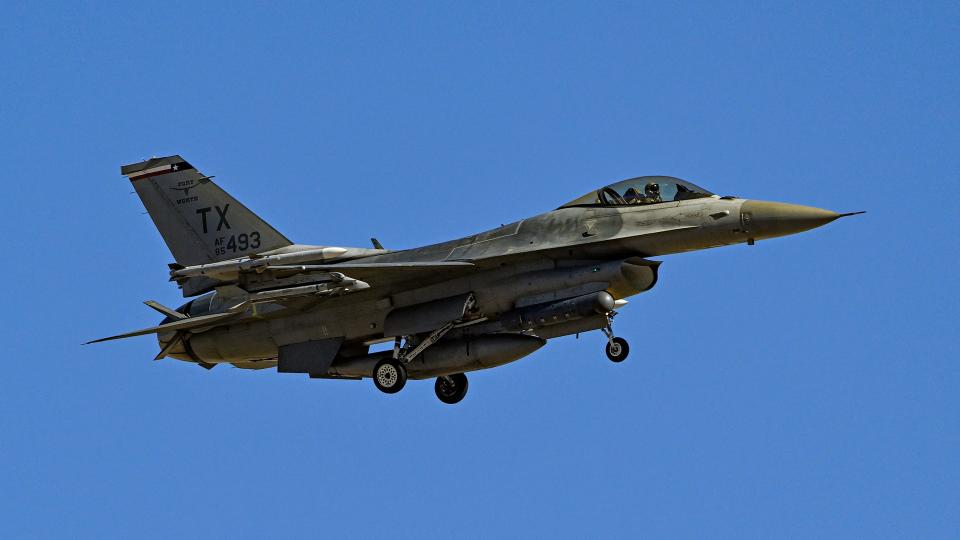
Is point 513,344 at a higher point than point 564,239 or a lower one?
lower

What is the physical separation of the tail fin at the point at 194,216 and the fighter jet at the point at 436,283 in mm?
25

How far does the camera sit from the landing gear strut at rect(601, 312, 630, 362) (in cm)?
2277

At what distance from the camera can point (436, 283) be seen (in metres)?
24.2

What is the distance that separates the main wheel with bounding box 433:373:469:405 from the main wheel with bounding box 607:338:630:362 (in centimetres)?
378

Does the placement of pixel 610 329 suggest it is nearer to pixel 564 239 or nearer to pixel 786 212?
pixel 564 239

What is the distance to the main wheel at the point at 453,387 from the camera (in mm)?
25781

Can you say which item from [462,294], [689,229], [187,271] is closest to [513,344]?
[462,294]

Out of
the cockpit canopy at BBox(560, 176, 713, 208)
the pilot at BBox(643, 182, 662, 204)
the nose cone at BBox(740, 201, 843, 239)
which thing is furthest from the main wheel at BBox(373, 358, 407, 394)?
the nose cone at BBox(740, 201, 843, 239)

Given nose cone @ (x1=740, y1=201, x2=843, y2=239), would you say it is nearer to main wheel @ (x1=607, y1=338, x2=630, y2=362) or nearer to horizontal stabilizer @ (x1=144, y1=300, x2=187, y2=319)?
main wheel @ (x1=607, y1=338, x2=630, y2=362)

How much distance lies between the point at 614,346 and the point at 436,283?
3.28m

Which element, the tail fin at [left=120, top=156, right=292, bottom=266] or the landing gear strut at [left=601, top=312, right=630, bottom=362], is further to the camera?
the tail fin at [left=120, top=156, right=292, bottom=266]

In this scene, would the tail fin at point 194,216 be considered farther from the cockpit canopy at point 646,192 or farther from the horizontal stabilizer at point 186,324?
the cockpit canopy at point 646,192

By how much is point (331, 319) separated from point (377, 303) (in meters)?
0.89

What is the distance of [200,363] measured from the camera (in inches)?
1031
